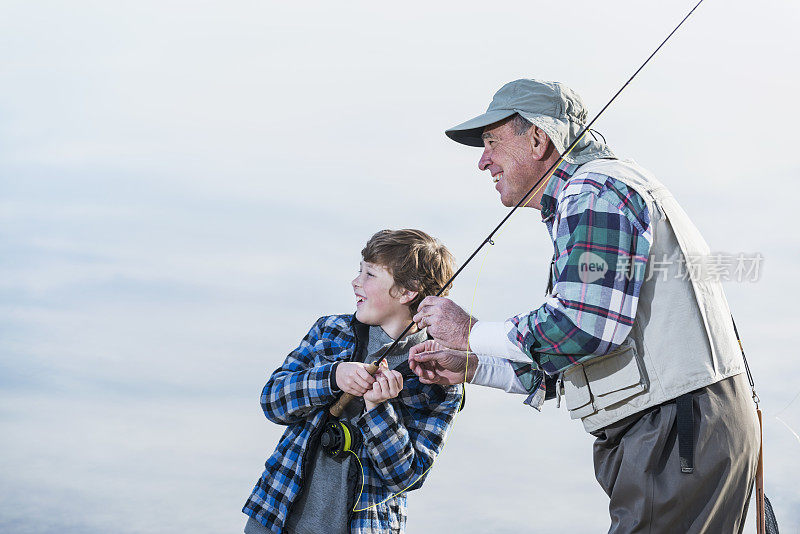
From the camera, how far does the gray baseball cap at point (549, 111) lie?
2564 millimetres

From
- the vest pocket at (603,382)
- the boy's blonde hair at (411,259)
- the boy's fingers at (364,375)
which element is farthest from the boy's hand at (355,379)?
the vest pocket at (603,382)

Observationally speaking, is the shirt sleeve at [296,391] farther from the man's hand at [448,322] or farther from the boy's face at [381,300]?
the man's hand at [448,322]

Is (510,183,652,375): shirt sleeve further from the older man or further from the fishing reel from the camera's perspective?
the fishing reel

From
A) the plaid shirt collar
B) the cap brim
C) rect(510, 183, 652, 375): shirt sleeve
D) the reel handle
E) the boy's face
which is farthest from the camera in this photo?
the boy's face

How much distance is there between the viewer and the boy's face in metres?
3.09

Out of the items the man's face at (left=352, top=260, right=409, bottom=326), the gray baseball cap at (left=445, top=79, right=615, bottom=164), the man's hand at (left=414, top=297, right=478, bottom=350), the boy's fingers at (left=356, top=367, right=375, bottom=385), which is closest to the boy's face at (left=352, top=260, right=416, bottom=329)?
the man's face at (left=352, top=260, right=409, bottom=326)

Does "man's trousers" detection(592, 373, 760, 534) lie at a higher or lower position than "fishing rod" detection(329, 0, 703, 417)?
lower

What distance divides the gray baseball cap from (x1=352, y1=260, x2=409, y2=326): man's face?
2.15 feet

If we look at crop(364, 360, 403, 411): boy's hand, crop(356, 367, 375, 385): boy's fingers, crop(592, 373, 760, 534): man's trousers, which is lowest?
crop(592, 373, 760, 534): man's trousers

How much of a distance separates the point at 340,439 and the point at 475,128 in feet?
3.64

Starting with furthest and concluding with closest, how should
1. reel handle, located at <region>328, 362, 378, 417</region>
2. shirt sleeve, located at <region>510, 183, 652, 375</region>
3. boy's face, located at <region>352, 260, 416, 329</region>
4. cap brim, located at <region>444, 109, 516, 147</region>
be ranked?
boy's face, located at <region>352, 260, 416, 329</region>, reel handle, located at <region>328, 362, 378, 417</region>, cap brim, located at <region>444, 109, 516, 147</region>, shirt sleeve, located at <region>510, 183, 652, 375</region>

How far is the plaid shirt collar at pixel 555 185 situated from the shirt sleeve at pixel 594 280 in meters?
0.22

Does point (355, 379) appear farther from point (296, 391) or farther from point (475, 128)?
point (475, 128)

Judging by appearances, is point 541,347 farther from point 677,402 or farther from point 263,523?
point 263,523
